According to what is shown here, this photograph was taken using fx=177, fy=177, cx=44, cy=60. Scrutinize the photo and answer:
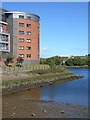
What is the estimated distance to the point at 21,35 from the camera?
61312mm

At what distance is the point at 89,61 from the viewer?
5782 inches

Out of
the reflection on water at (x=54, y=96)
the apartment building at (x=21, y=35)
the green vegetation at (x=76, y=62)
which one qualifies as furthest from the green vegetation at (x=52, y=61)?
the green vegetation at (x=76, y=62)

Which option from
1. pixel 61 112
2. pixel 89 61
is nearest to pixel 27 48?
pixel 61 112

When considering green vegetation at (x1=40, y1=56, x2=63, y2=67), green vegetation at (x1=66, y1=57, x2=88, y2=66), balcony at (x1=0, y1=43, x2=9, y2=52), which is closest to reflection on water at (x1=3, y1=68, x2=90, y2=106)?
balcony at (x1=0, y1=43, x2=9, y2=52)

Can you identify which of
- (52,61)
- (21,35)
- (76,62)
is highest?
(21,35)

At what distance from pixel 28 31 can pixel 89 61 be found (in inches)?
3767

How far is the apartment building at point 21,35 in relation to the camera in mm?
60594

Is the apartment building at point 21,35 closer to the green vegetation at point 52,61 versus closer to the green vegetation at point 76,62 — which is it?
the green vegetation at point 52,61

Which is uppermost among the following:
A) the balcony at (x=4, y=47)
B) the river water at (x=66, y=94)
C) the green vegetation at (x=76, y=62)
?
the balcony at (x=4, y=47)

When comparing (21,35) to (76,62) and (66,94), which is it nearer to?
(66,94)

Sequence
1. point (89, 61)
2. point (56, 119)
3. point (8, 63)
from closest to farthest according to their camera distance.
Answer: point (56, 119), point (8, 63), point (89, 61)

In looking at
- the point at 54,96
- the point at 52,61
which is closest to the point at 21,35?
the point at 52,61

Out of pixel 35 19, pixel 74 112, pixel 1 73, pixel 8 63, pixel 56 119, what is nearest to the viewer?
pixel 56 119

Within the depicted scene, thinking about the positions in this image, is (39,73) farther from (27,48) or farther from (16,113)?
(16,113)
